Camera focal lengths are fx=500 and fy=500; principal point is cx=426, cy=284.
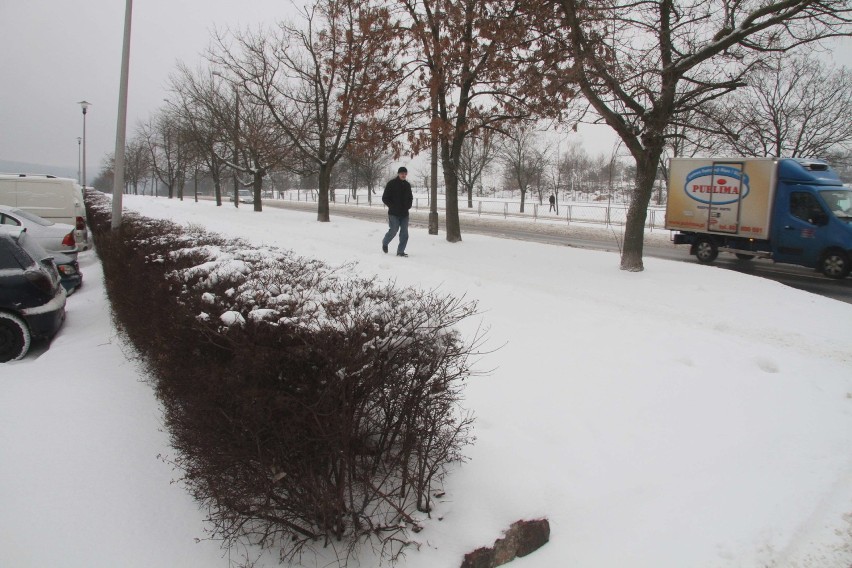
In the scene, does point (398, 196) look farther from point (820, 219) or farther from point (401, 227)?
point (820, 219)

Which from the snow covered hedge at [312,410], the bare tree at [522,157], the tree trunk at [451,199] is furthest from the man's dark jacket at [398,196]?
the bare tree at [522,157]

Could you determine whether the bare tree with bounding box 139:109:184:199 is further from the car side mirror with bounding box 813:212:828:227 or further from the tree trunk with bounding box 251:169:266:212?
the car side mirror with bounding box 813:212:828:227

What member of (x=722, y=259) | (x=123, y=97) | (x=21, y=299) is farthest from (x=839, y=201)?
(x=123, y=97)

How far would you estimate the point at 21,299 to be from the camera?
20.7ft

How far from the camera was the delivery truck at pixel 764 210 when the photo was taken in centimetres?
1255

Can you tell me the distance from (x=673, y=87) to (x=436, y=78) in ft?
18.1

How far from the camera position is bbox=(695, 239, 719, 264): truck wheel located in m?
15.3

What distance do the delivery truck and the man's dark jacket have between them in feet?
32.0

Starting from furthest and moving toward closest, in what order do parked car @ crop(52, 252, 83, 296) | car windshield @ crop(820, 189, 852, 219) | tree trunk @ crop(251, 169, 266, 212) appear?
tree trunk @ crop(251, 169, 266, 212)
car windshield @ crop(820, 189, 852, 219)
parked car @ crop(52, 252, 83, 296)

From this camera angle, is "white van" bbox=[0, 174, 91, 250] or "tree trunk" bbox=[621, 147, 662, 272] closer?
"tree trunk" bbox=[621, 147, 662, 272]

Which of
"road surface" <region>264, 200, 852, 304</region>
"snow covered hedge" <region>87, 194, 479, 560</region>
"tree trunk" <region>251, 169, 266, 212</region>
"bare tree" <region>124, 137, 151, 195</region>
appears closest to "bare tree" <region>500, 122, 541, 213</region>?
"road surface" <region>264, 200, 852, 304</region>

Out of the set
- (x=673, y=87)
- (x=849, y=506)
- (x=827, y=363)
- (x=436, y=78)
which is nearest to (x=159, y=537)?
(x=849, y=506)

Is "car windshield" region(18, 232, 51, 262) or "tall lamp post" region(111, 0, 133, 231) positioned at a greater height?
"tall lamp post" region(111, 0, 133, 231)

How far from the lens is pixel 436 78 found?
1251 cm
